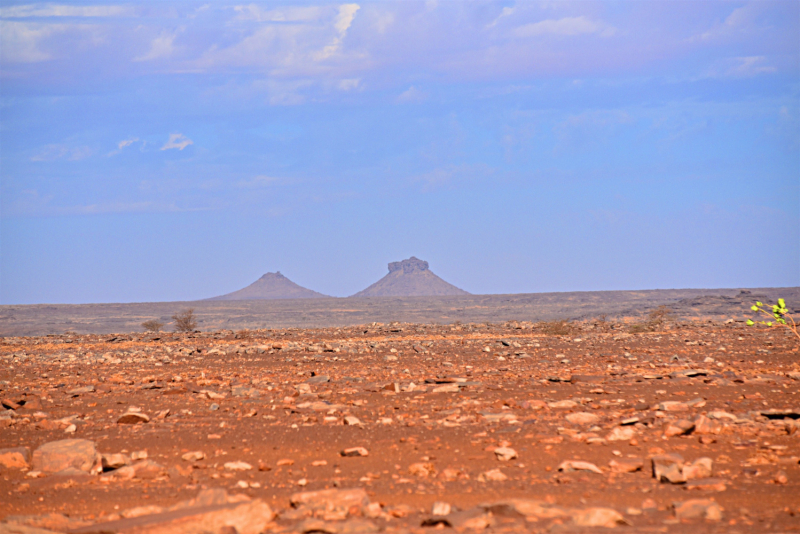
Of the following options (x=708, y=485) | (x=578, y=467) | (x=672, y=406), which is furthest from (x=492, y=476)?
(x=672, y=406)

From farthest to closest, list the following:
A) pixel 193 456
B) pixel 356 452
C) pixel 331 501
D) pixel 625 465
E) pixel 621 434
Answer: pixel 621 434, pixel 193 456, pixel 356 452, pixel 625 465, pixel 331 501

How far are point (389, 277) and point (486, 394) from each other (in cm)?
15425

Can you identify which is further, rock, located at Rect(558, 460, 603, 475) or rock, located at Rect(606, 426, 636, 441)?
rock, located at Rect(606, 426, 636, 441)

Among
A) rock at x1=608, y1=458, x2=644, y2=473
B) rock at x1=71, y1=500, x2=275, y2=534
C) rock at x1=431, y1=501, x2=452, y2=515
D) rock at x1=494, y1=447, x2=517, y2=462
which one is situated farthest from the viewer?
rock at x1=494, y1=447, x2=517, y2=462

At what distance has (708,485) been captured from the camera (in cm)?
531

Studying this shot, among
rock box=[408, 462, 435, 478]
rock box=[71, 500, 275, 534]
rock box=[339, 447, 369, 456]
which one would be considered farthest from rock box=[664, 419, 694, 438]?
rock box=[71, 500, 275, 534]

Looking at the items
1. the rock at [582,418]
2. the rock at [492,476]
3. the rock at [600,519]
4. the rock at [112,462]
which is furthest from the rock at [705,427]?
the rock at [112,462]

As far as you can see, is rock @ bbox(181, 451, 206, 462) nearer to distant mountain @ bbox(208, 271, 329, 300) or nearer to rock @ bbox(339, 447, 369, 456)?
rock @ bbox(339, 447, 369, 456)

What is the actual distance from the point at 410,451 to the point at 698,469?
259 centimetres

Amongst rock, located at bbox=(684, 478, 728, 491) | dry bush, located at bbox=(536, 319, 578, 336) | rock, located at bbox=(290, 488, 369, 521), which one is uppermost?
rock, located at bbox=(290, 488, 369, 521)

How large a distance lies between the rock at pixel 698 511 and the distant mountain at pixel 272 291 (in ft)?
507

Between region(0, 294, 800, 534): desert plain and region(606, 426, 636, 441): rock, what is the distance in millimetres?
14

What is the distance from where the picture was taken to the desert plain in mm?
4688

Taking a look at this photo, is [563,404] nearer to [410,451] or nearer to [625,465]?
[410,451]
